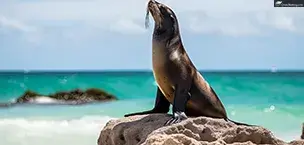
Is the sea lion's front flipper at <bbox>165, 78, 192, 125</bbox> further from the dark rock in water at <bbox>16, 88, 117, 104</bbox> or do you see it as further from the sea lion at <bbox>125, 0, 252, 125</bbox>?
the dark rock in water at <bbox>16, 88, 117, 104</bbox>

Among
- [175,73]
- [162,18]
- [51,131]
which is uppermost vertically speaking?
[162,18]

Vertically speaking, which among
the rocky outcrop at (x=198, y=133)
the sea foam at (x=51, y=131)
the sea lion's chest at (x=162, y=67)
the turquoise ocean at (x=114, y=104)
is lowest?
Answer: the turquoise ocean at (x=114, y=104)

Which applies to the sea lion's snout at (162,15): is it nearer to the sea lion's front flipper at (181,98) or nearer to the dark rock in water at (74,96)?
the sea lion's front flipper at (181,98)

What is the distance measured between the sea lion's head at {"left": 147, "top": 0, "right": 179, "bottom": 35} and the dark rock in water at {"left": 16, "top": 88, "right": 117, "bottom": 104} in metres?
7.25

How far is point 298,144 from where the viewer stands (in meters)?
2.28

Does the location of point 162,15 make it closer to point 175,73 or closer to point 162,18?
point 162,18

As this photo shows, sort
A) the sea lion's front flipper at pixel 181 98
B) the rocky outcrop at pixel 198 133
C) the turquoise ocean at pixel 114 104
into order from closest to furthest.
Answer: the rocky outcrop at pixel 198 133 < the sea lion's front flipper at pixel 181 98 < the turquoise ocean at pixel 114 104

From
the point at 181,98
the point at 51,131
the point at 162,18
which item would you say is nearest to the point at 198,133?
the point at 181,98

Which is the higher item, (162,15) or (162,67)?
(162,15)

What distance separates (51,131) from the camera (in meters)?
7.57

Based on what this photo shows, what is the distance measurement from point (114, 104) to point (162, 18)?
7.52m

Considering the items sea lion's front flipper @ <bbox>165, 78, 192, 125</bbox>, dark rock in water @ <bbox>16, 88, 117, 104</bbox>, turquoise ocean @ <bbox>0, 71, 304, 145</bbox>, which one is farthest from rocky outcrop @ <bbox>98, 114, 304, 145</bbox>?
dark rock in water @ <bbox>16, 88, 117, 104</bbox>

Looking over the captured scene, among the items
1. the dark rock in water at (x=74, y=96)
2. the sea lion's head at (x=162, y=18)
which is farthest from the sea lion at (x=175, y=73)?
the dark rock in water at (x=74, y=96)

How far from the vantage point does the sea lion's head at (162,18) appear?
250 centimetres
